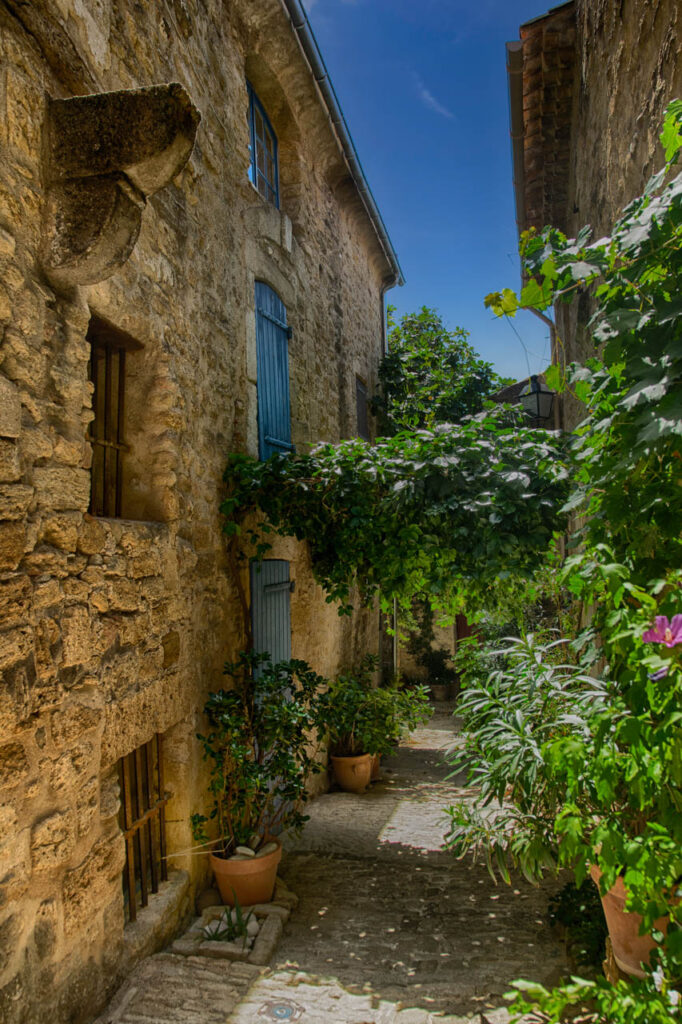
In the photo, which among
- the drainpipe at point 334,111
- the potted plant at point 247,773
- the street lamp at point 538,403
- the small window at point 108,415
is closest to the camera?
the small window at point 108,415

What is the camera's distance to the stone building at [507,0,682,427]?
232cm

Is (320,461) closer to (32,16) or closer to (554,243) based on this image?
(554,243)

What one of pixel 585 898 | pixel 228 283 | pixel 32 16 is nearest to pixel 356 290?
→ pixel 228 283

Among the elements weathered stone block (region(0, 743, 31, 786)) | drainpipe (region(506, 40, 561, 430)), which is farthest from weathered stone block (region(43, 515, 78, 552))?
drainpipe (region(506, 40, 561, 430))

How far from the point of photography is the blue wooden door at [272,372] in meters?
4.70

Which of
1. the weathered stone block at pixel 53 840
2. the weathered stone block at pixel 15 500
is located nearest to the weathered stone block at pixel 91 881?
the weathered stone block at pixel 53 840

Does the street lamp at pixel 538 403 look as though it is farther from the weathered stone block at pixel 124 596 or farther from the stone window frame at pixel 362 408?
the weathered stone block at pixel 124 596

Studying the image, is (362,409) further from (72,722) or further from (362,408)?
(72,722)

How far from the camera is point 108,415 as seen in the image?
2.98m

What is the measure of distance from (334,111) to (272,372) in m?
3.06

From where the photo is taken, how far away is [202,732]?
11.3 feet

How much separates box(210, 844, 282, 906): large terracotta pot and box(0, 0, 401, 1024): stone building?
0.12 metres

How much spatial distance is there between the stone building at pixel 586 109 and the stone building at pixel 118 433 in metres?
1.66

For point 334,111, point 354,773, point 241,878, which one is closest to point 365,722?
point 354,773
